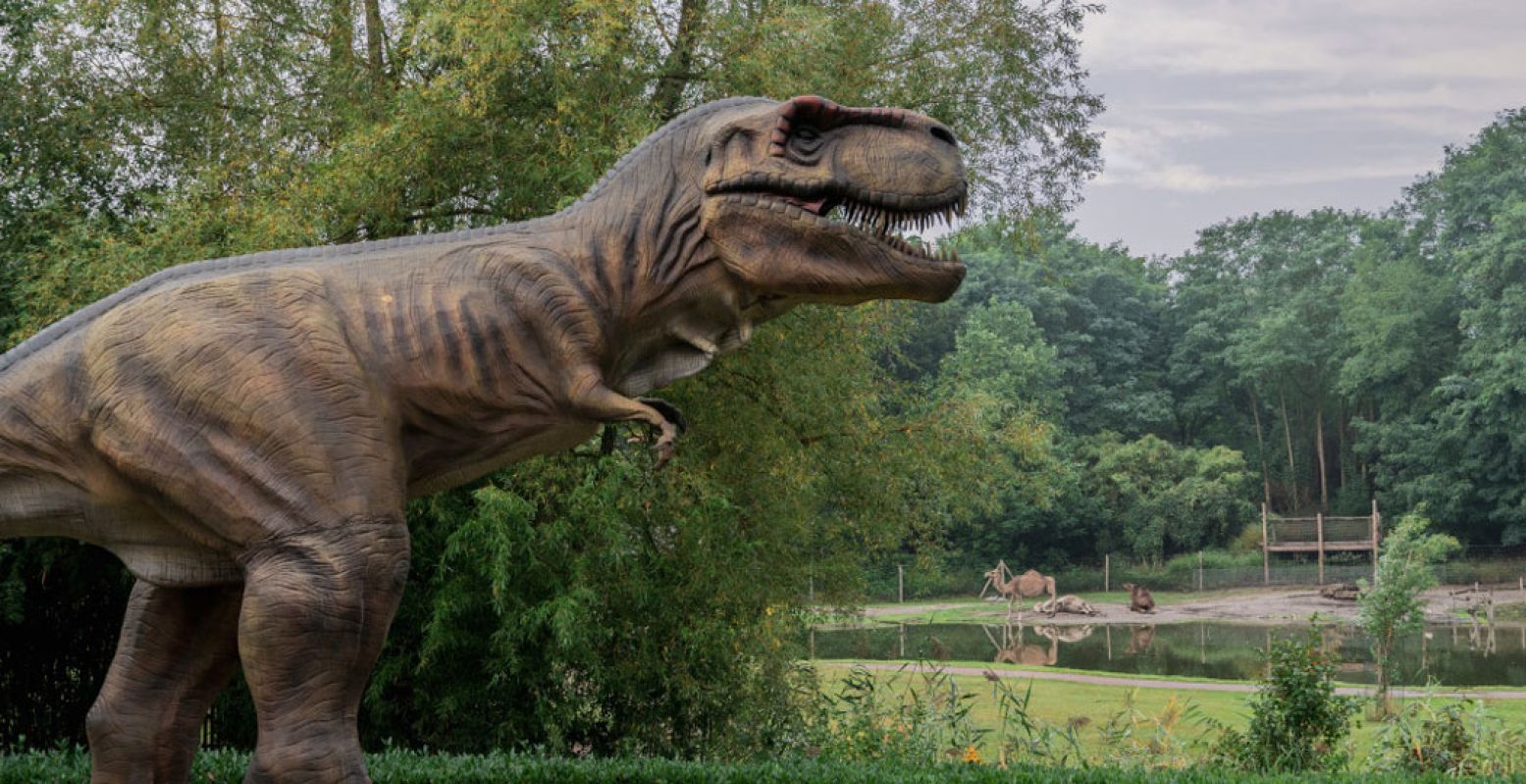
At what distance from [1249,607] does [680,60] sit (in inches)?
Answer: 949

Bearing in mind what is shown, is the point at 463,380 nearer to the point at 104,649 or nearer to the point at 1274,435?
the point at 104,649

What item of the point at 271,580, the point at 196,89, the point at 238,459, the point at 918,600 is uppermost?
the point at 196,89

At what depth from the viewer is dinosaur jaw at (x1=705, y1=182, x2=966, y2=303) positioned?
299 centimetres

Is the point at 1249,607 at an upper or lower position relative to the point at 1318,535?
lower

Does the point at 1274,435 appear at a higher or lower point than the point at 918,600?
higher

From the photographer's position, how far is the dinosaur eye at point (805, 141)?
121 inches

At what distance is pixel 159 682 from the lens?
3.28m

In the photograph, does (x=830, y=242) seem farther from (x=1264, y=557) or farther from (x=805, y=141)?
(x=1264, y=557)

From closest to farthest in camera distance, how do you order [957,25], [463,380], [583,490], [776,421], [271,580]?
[271,580] < [463,380] < [583,490] < [776,421] < [957,25]

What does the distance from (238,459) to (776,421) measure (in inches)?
244

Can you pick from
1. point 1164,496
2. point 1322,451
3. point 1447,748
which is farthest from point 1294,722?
point 1322,451

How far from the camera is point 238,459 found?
2.84 meters

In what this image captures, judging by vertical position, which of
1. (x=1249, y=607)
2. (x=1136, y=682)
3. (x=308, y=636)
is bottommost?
(x=1249, y=607)

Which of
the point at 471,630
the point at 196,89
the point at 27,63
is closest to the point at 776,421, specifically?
the point at 471,630
